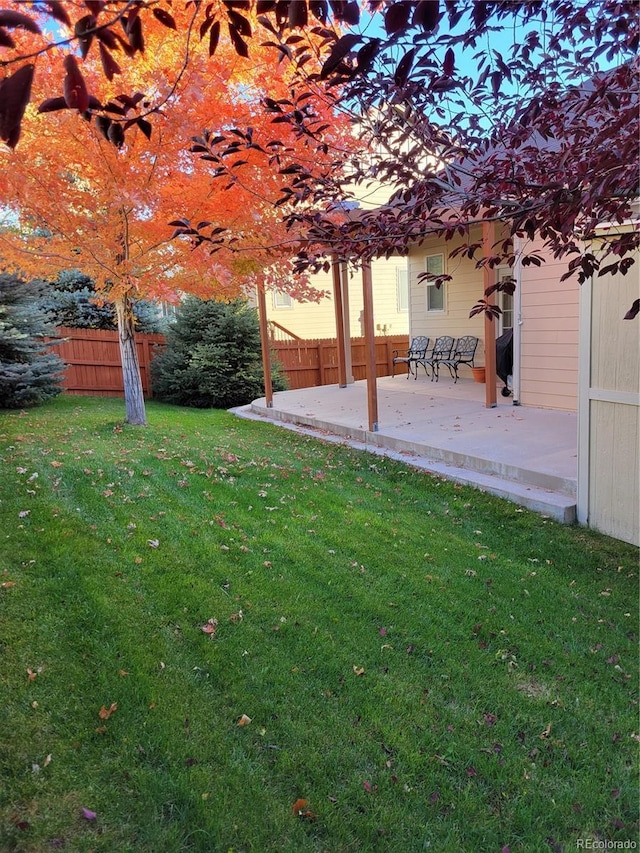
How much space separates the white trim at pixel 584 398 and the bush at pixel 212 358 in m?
7.46

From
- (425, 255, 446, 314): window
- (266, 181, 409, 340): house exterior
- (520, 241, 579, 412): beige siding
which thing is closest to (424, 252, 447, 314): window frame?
(425, 255, 446, 314): window

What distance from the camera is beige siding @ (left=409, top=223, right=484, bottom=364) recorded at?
1090 centimetres

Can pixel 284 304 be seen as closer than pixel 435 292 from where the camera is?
No

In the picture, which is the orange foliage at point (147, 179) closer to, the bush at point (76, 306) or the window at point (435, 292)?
the bush at point (76, 306)

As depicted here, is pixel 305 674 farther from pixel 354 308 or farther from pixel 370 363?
pixel 354 308

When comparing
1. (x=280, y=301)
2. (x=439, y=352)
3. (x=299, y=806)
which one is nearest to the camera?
(x=299, y=806)

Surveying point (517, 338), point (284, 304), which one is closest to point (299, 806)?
point (517, 338)

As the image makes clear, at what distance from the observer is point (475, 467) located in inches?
215

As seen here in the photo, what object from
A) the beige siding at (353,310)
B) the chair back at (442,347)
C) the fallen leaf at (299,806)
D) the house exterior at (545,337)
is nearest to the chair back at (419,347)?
the chair back at (442,347)

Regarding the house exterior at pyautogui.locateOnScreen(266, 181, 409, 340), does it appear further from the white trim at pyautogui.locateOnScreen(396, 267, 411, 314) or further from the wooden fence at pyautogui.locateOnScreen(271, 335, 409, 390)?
the wooden fence at pyautogui.locateOnScreen(271, 335, 409, 390)

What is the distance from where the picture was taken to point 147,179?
5.67 metres

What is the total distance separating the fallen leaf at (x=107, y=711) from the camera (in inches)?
86.0

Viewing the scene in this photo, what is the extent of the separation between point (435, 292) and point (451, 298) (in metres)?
0.65

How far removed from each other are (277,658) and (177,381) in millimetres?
8689
